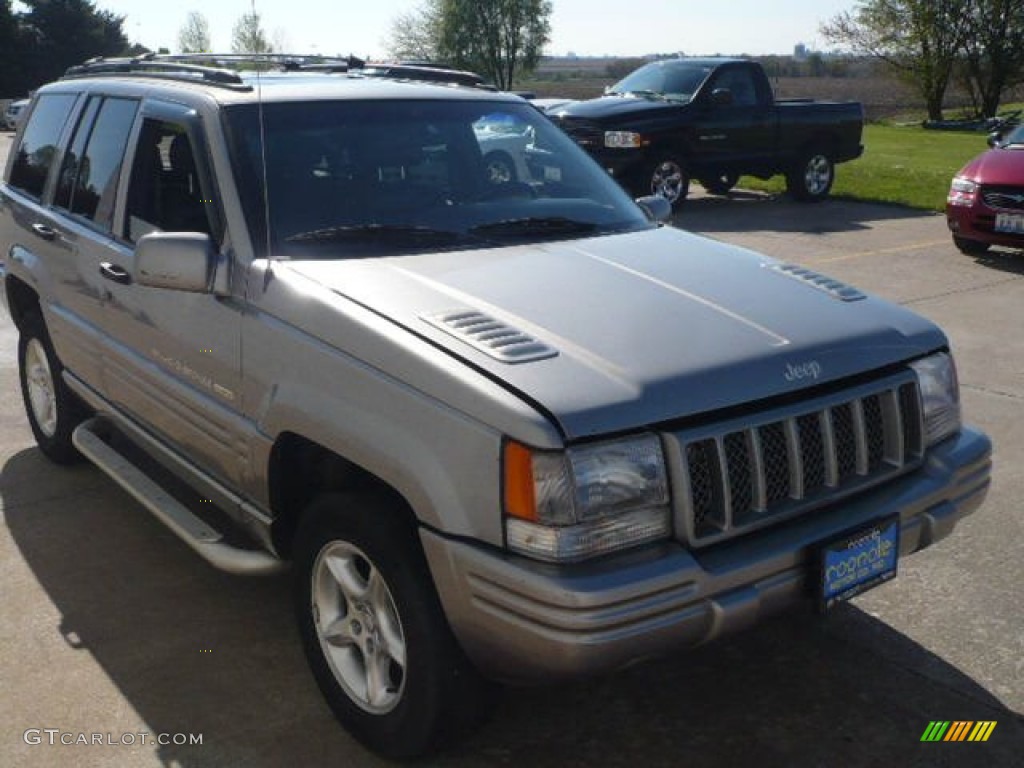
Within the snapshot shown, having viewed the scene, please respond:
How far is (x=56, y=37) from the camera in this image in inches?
2207

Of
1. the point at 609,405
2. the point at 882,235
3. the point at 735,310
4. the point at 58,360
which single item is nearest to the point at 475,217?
the point at 735,310

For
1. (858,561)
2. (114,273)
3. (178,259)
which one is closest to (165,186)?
(114,273)

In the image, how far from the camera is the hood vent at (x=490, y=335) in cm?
295

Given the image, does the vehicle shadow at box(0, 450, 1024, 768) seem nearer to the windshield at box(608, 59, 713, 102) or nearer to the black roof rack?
the black roof rack

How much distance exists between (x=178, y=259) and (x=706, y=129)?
39.7ft

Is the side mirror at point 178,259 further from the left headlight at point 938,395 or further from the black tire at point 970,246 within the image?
the black tire at point 970,246

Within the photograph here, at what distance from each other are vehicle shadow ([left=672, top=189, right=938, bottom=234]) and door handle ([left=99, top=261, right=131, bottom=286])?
9.97 m

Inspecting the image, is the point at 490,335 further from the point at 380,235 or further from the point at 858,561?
the point at 858,561

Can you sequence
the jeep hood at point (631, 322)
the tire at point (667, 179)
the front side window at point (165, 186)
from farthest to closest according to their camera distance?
the tire at point (667, 179), the front side window at point (165, 186), the jeep hood at point (631, 322)

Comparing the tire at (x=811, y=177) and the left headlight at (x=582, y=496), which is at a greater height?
the left headlight at (x=582, y=496)

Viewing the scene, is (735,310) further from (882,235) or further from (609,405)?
(882,235)

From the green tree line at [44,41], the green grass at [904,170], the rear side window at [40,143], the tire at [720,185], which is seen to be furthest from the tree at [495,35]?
the rear side window at [40,143]

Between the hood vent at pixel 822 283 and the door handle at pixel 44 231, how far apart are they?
3115 mm

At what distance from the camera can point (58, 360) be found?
17.5ft
